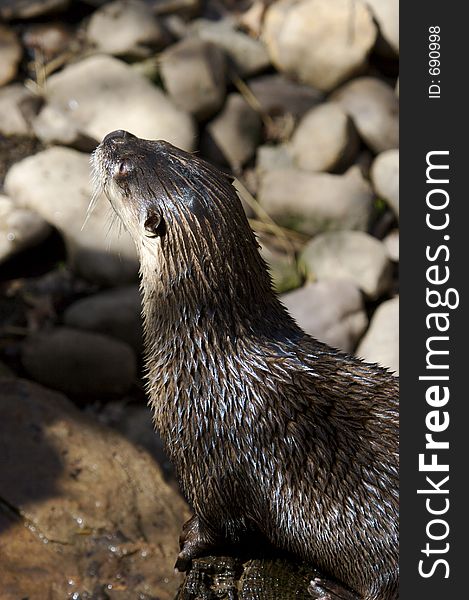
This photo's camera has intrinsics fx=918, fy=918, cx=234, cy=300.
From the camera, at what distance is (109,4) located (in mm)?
6355

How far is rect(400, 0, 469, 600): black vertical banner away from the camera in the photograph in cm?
225

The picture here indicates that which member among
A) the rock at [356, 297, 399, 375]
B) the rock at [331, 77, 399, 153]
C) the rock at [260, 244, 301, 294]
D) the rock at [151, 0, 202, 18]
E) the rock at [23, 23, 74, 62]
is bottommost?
the rock at [356, 297, 399, 375]

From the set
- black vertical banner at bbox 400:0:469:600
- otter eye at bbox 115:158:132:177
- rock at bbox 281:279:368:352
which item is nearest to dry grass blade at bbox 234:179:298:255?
rock at bbox 281:279:368:352

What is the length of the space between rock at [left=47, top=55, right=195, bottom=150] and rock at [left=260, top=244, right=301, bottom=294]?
0.86 metres

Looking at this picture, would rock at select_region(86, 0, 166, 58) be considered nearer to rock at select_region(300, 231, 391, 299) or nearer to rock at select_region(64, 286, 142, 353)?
rock at select_region(300, 231, 391, 299)

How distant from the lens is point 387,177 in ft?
19.4

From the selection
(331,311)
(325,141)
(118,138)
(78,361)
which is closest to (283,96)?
(325,141)

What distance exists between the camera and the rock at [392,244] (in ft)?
18.8

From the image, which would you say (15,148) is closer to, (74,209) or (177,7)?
(74,209)

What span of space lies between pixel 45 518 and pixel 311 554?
0.98m

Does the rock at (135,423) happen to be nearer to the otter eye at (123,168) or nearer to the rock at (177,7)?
the otter eye at (123,168)

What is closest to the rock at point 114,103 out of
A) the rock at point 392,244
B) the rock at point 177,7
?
the rock at point 177,7

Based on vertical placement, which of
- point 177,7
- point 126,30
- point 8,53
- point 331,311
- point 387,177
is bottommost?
point 331,311

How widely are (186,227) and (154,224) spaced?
9 cm
